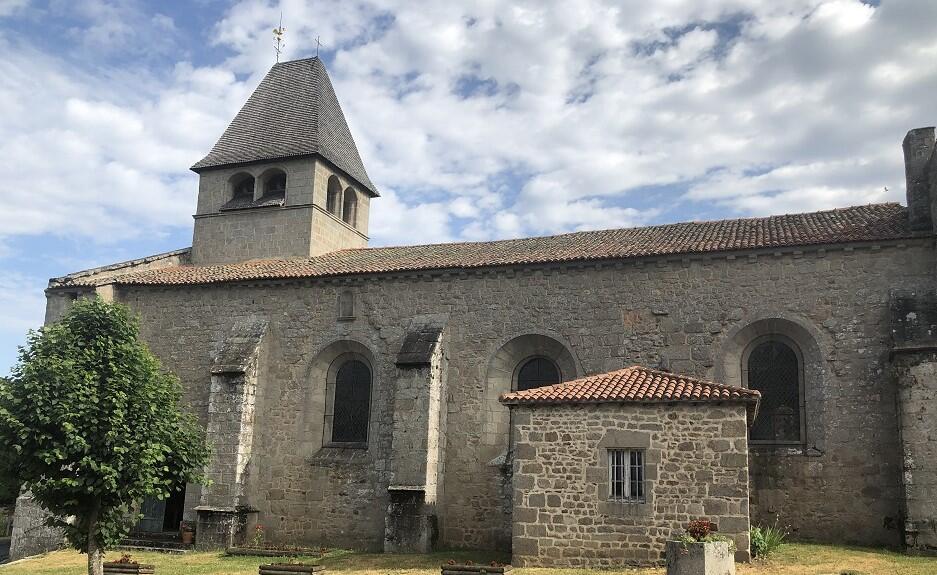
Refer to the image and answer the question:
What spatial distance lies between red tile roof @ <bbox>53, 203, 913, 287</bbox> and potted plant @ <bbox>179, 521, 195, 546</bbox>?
627 cm

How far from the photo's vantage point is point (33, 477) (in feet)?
45.3

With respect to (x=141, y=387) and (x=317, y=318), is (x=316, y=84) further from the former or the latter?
(x=141, y=387)

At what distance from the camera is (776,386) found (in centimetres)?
1723

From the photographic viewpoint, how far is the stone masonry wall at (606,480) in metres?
13.4

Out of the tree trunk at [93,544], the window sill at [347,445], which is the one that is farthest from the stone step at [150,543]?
the tree trunk at [93,544]

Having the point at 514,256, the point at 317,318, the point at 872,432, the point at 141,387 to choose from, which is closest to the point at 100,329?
the point at 141,387

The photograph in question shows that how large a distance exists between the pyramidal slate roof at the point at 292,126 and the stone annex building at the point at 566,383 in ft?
7.87

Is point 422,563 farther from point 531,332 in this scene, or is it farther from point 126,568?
point 531,332


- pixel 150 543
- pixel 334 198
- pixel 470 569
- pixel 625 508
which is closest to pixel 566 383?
pixel 625 508

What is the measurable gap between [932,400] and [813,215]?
602 centimetres

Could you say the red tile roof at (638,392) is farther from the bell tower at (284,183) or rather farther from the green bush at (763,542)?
the bell tower at (284,183)

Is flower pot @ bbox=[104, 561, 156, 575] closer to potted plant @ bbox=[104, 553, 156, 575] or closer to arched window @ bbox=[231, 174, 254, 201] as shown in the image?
potted plant @ bbox=[104, 553, 156, 575]

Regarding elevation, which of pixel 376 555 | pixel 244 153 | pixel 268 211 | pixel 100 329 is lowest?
pixel 376 555

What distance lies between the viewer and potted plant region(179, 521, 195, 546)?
19527 mm
